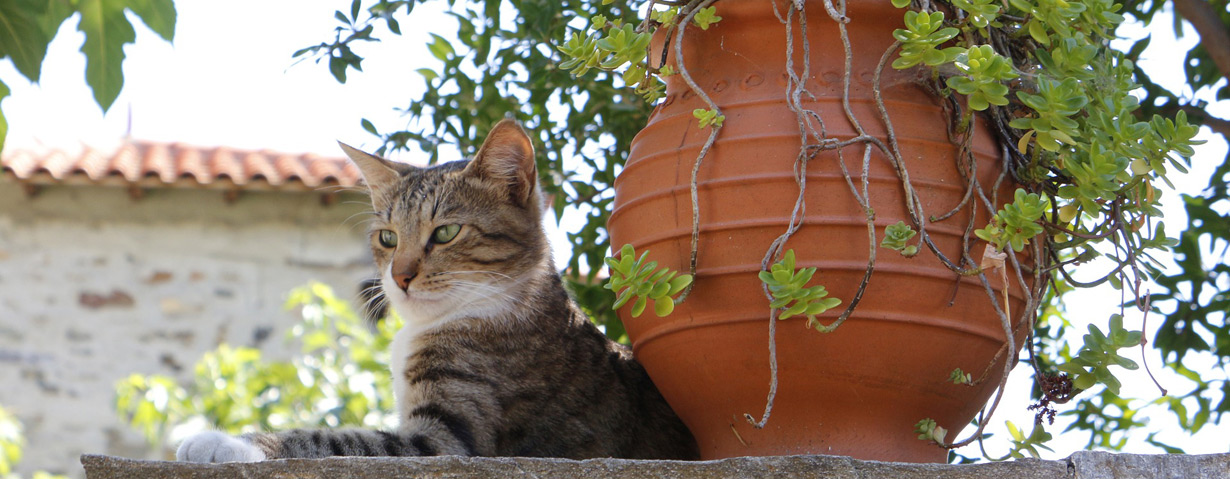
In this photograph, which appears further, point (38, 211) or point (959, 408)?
point (38, 211)

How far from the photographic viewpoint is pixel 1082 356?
1.66 meters

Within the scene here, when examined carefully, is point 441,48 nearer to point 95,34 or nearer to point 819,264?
point 95,34

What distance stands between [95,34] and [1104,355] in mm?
1872

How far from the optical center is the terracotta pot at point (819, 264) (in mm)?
1685

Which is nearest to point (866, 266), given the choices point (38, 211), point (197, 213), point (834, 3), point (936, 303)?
point (936, 303)

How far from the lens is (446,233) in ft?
8.28

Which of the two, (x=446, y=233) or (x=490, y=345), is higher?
(x=446, y=233)

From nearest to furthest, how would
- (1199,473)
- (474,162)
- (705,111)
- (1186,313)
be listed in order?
(1199,473)
(705,111)
(474,162)
(1186,313)

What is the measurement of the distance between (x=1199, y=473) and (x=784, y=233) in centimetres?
71

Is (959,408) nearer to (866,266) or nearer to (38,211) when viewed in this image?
(866,266)

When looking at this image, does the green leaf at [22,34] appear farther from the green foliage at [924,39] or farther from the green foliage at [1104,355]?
the green foliage at [1104,355]

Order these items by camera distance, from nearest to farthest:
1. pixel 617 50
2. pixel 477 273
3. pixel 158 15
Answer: pixel 617 50
pixel 158 15
pixel 477 273

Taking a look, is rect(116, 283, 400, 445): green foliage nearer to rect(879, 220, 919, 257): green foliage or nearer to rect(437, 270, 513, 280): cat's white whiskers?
rect(437, 270, 513, 280): cat's white whiskers

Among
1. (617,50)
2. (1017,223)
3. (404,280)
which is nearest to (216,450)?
(404,280)
